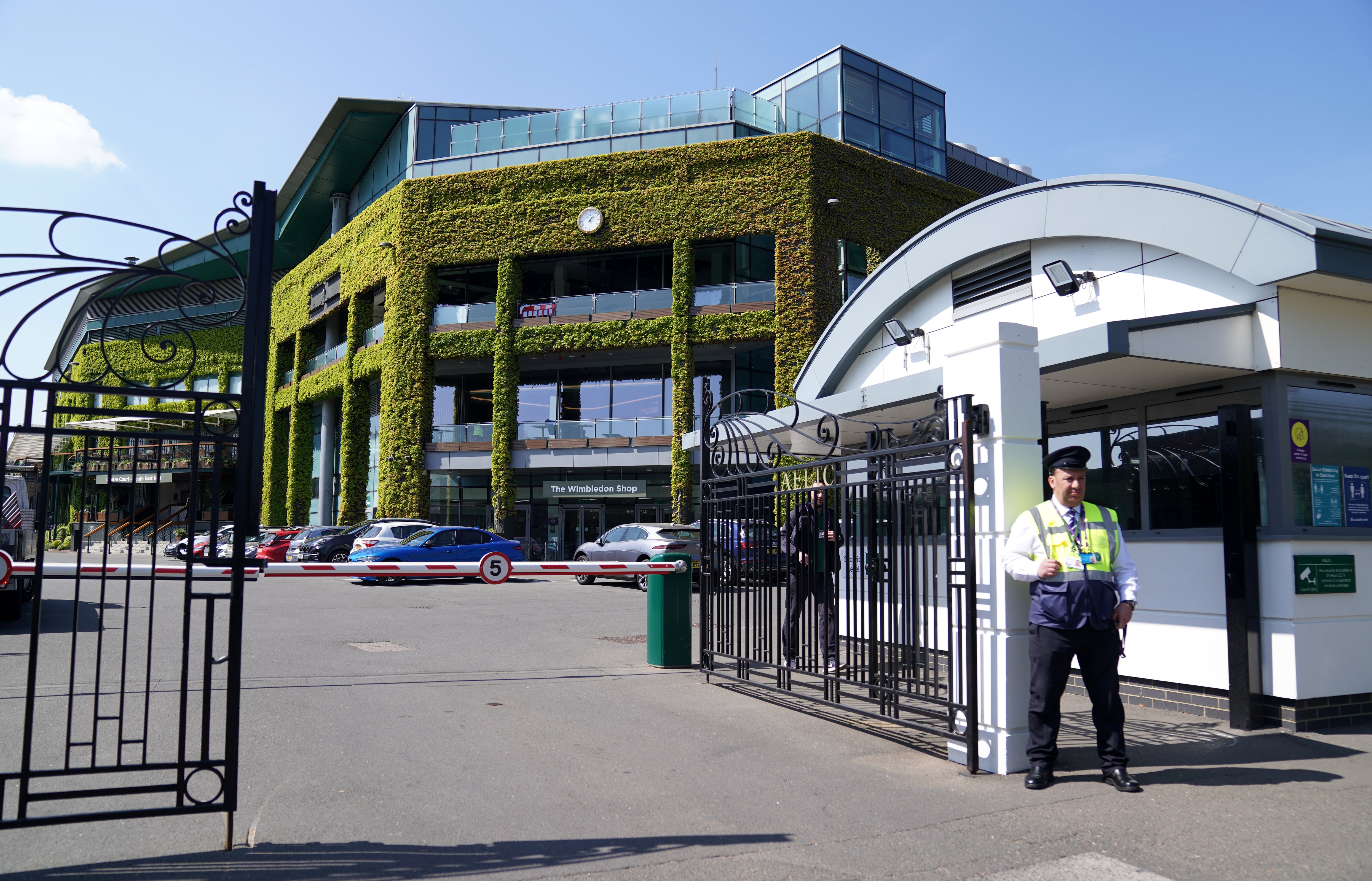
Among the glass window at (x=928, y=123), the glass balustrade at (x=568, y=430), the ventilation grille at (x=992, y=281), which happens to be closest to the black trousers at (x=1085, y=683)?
the ventilation grille at (x=992, y=281)

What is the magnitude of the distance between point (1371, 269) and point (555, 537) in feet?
93.6

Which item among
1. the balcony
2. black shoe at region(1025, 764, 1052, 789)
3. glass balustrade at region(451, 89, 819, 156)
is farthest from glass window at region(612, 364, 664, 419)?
black shoe at region(1025, 764, 1052, 789)

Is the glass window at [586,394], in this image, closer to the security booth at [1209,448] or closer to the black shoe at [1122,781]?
the security booth at [1209,448]

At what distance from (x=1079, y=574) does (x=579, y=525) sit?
2857cm

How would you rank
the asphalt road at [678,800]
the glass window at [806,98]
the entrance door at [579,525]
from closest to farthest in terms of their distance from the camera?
the asphalt road at [678,800] → the glass window at [806,98] → the entrance door at [579,525]

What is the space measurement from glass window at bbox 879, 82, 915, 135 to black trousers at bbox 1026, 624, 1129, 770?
98.9 ft

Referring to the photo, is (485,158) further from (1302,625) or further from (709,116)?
(1302,625)

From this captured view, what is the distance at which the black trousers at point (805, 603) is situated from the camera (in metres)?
7.86

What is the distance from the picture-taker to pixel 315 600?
16.9m

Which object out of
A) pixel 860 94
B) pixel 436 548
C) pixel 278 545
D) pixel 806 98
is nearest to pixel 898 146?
pixel 860 94

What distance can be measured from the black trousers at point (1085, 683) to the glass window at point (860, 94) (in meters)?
29.1

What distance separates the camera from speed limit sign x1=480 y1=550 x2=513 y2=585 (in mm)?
10148

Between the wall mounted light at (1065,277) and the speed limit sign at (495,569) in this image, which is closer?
the wall mounted light at (1065,277)

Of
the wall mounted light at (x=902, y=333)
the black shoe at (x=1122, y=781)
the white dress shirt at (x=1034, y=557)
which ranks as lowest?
the black shoe at (x=1122, y=781)
